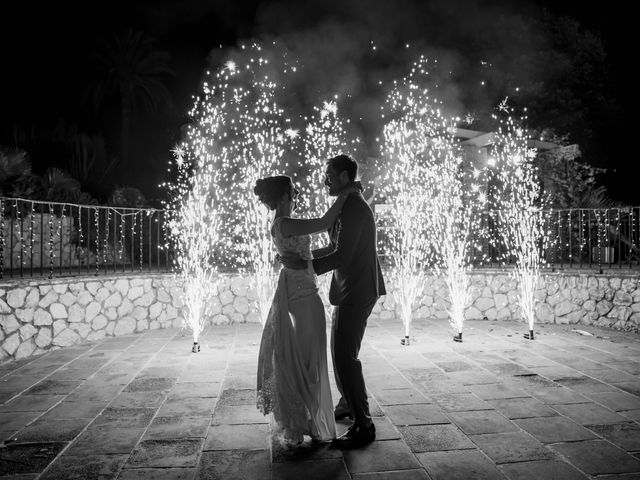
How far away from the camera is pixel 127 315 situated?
8.20 metres

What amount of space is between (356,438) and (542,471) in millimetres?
1175

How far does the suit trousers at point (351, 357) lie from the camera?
346 cm

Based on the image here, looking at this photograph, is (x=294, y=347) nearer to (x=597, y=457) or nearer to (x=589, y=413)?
(x=597, y=457)

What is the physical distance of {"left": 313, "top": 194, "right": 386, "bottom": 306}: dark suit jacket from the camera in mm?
3504

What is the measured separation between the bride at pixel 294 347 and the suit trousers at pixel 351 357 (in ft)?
0.37

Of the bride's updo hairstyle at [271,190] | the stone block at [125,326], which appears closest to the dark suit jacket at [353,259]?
the bride's updo hairstyle at [271,190]

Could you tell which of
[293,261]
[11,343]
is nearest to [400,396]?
[293,261]

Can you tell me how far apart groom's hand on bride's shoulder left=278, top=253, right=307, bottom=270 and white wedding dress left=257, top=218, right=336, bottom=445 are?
0.11 ft

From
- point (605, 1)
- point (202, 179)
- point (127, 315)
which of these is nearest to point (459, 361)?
point (127, 315)

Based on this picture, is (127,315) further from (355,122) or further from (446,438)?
(355,122)

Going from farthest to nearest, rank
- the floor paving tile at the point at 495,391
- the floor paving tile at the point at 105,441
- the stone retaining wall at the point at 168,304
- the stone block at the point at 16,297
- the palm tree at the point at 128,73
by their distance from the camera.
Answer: the palm tree at the point at 128,73, the stone retaining wall at the point at 168,304, the stone block at the point at 16,297, the floor paving tile at the point at 495,391, the floor paving tile at the point at 105,441

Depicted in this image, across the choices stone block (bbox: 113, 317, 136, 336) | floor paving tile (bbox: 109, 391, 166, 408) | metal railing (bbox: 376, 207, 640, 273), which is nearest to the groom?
floor paving tile (bbox: 109, 391, 166, 408)

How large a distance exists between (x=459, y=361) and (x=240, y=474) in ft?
12.1

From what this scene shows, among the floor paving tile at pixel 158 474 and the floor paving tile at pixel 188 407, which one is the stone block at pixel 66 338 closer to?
the floor paving tile at pixel 188 407
